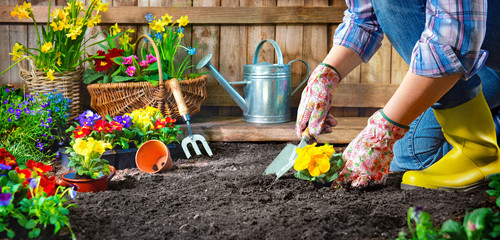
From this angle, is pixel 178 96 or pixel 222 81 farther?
pixel 222 81

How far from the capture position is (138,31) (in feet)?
9.21

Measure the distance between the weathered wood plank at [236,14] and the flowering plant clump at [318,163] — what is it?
1.41 metres

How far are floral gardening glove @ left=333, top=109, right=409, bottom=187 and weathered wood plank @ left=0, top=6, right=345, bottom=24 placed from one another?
1468 mm

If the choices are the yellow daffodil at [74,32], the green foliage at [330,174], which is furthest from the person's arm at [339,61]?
the yellow daffodil at [74,32]

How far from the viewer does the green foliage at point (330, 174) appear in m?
1.49

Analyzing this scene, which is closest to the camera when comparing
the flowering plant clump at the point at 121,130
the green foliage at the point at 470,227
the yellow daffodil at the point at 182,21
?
the green foliage at the point at 470,227

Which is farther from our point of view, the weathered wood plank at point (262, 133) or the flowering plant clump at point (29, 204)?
the weathered wood plank at point (262, 133)

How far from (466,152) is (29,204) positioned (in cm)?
124

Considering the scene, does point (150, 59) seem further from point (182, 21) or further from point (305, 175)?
point (305, 175)

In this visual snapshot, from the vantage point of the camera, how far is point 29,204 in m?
1.05

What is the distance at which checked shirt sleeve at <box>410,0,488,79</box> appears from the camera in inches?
46.1

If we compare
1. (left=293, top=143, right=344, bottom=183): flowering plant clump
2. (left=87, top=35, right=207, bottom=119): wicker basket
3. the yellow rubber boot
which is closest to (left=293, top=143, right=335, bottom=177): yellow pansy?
(left=293, top=143, right=344, bottom=183): flowering plant clump

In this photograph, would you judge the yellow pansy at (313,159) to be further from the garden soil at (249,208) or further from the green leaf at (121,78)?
the green leaf at (121,78)

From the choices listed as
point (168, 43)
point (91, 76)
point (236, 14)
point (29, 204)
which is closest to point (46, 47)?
point (91, 76)
